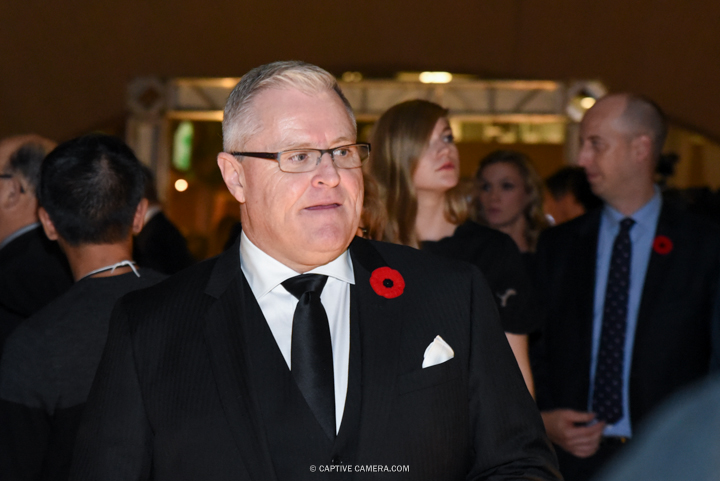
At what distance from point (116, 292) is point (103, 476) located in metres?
0.68

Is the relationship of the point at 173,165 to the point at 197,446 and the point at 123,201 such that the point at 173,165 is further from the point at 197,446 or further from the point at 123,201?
the point at 197,446

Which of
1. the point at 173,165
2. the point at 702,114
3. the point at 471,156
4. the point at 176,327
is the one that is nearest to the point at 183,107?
the point at 173,165

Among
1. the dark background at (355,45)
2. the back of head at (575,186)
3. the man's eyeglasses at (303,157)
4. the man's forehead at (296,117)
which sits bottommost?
the back of head at (575,186)

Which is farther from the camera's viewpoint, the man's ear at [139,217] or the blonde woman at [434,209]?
the blonde woman at [434,209]

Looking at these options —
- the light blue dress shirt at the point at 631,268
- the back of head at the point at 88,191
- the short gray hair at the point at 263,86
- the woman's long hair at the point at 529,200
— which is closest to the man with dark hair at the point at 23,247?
the back of head at the point at 88,191

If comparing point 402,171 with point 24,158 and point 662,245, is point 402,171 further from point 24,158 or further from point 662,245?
point 24,158

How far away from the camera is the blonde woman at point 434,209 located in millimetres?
2480

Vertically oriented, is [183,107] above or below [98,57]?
below

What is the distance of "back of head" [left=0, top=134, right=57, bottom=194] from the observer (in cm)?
274

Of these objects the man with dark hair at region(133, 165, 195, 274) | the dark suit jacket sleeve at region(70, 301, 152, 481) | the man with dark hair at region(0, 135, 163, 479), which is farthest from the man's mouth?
the man with dark hair at region(133, 165, 195, 274)

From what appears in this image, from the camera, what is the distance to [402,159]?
2578mm

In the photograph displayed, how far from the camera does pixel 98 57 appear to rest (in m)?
11.4

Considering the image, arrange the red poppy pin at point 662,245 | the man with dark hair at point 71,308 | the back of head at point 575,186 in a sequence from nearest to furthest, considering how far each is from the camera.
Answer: the man with dark hair at point 71,308 → the red poppy pin at point 662,245 → the back of head at point 575,186

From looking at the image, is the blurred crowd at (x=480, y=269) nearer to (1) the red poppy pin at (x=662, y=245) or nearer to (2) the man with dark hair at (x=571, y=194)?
(1) the red poppy pin at (x=662, y=245)
